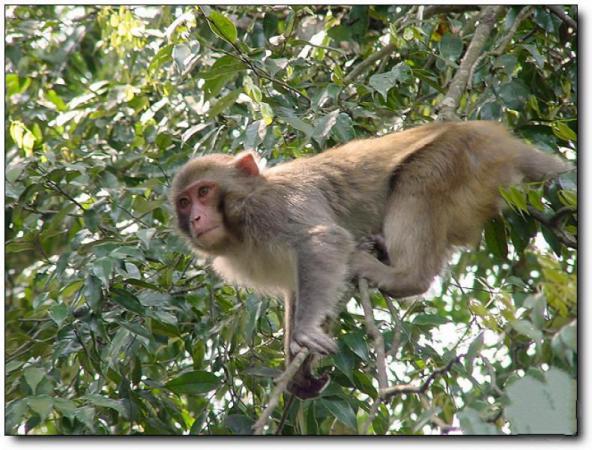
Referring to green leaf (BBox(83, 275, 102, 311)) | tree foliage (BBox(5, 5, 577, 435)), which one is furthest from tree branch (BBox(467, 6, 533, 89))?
green leaf (BBox(83, 275, 102, 311))

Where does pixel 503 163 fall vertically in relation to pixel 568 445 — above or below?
above

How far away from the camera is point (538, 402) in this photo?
3.71 metres

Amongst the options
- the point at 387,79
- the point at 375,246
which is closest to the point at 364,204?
the point at 375,246

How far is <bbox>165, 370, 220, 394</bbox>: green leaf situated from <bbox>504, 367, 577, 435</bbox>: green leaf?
1972mm

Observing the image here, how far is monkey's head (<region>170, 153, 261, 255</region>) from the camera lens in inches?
223

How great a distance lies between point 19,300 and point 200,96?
2.30 metres

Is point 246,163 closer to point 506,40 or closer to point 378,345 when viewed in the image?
point 506,40

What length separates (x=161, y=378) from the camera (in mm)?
6082

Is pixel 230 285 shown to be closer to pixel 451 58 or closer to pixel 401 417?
pixel 401 417

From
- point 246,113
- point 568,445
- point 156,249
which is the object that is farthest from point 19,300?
point 568,445

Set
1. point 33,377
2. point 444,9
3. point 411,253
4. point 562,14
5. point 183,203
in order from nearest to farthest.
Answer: point 33,377 → point 562,14 → point 411,253 → point 183,203 → point 444,9

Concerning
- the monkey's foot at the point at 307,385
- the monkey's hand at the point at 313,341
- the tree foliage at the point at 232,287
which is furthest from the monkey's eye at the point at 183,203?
the monkey's foot at the point at 307,385

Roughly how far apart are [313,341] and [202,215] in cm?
113

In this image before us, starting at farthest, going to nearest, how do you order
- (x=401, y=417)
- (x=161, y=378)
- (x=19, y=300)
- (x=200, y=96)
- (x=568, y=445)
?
(x=19, y=300) < (x=200, y=96) < (x=161, y=378) < (x=401, y=417) < (x=568, y=445)
